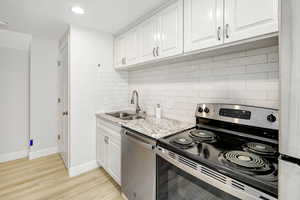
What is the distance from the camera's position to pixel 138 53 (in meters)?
1.99

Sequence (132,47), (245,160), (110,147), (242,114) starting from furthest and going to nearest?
(132,47) < (110,147) < (242,114) < (245,160)

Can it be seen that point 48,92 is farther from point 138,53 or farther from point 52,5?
point 138,53

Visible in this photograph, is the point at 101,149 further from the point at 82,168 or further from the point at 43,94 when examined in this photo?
the point at 43,94

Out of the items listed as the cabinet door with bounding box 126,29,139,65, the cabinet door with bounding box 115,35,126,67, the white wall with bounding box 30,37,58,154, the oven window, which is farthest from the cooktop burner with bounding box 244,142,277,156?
the white wall with bounding box 30,37,58,154

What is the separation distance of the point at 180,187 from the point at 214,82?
1.09 meters

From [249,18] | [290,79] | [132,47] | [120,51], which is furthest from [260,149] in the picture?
[120,51]

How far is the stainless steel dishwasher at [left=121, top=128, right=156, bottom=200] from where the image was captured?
122 centimetres

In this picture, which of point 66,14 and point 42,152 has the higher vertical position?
point 66,14

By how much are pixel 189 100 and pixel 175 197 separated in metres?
1.07

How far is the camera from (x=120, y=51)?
2.38 metres

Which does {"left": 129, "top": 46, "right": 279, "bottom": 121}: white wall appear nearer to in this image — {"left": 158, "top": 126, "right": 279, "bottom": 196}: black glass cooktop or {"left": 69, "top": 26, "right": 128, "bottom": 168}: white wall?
{"left": 158, "top": 126, "right": 279, "bottom": 196}: black glass cooktop

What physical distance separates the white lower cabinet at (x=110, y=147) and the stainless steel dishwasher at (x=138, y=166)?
0.18m

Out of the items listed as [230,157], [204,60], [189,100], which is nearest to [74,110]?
[189,100]

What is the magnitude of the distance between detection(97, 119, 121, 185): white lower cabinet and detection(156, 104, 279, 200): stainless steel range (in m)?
0.77
